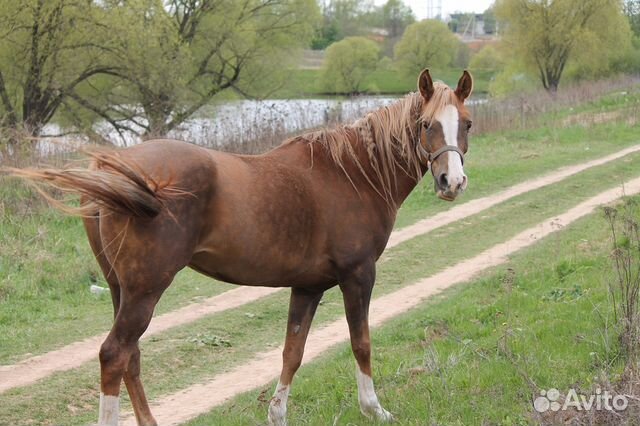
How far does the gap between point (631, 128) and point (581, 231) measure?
13272mm

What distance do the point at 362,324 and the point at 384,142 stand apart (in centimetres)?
121

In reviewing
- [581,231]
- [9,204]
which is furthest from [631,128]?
[9,204]

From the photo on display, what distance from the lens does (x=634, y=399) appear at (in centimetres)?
419

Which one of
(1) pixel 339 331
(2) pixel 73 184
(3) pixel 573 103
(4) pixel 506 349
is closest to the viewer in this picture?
(2) pixel 73 184

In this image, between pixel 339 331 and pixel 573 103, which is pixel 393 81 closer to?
pixel 573 103

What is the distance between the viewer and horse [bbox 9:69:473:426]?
429 cm

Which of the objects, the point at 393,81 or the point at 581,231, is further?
the point at 393,81

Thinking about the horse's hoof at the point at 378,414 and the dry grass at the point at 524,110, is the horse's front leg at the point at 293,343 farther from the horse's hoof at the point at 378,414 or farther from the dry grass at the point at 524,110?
the dry grass at the point at 524,110

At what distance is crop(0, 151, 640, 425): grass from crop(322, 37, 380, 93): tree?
110 ft

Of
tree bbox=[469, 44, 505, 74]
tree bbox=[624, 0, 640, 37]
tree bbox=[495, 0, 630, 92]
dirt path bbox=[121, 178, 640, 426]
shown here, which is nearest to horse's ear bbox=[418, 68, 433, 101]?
dirt path bbox=[121, 178, 640, 426]

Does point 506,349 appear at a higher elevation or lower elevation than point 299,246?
lower

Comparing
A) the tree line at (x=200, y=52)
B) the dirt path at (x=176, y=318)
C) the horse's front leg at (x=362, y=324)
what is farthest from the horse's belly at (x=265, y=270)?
A: the tree line at (x=200, y=52)

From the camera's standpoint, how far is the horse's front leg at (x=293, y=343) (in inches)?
204

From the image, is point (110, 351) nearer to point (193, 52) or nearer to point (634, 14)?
point (193, 52)
